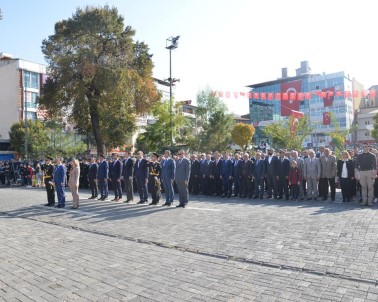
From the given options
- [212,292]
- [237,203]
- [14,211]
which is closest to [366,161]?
[237,203]

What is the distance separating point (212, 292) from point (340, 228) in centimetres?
471

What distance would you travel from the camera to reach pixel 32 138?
4762 centimetres

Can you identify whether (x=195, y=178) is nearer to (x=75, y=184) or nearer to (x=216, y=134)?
(x=75, y=184)

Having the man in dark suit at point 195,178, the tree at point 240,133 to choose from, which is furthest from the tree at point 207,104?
the man in dark suit at point 195,178

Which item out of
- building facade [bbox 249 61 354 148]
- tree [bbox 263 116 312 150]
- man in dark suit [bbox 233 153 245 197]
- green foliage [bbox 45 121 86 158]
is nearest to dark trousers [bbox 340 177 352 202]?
man in dark suit [bbox 233 153 245 197]

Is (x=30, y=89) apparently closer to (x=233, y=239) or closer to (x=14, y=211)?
(x=14, y=211)

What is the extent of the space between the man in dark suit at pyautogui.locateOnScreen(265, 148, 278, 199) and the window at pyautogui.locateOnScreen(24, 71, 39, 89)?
165 ft

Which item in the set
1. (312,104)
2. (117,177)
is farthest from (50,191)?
(312,104)

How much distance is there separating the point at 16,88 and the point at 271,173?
2051 inches

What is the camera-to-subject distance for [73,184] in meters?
14.1

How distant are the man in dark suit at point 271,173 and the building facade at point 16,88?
48.7 metres

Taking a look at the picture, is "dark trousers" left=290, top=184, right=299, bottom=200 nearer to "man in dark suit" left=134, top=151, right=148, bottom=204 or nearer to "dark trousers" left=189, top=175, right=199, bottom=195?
"dark trousers" left=189, top=175, right=199, bottom=195

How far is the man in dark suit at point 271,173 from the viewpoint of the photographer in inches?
606

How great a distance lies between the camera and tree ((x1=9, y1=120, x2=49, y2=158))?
47.5 m
